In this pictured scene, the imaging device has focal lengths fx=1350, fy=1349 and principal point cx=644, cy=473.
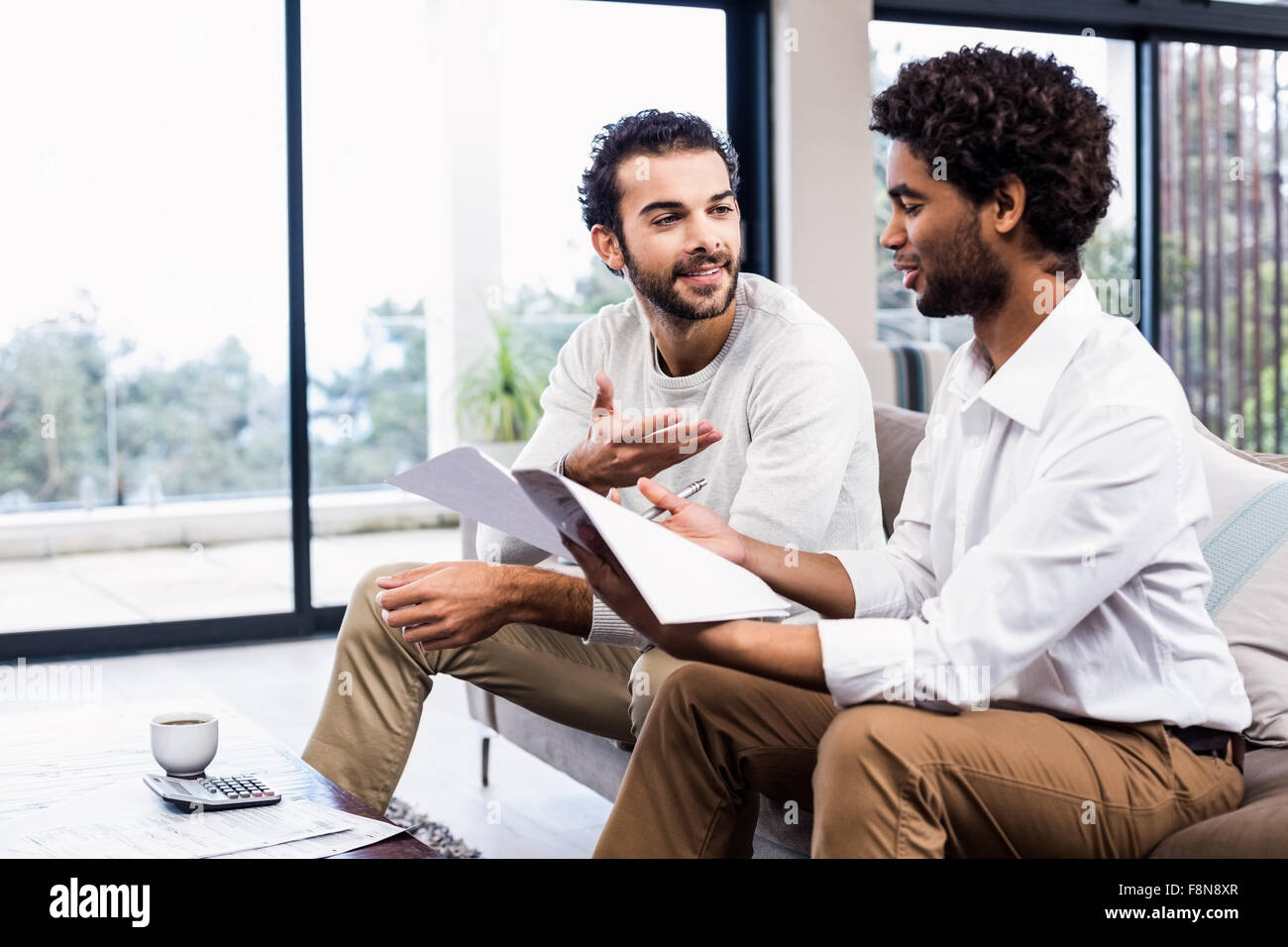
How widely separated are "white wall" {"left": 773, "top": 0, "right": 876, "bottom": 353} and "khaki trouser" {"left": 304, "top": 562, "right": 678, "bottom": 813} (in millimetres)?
2755

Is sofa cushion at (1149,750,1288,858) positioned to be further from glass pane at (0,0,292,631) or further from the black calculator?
glass pane at (0,0,292,631)

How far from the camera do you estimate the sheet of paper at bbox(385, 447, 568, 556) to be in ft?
4.30

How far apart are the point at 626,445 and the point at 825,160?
3.11 metres

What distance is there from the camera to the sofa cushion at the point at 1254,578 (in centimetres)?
156

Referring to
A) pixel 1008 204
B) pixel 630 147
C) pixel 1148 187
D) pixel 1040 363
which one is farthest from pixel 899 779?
pixel 1148 187

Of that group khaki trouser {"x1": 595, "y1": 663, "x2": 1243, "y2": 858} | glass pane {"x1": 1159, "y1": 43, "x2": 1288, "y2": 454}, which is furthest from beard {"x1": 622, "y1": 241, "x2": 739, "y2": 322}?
glass pane {"x1": 1159, "y1": 43, "x2": 1288, "y2": 454}

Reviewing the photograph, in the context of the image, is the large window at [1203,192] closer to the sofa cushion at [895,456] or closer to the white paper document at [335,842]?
the sofa cushion at [895,456]

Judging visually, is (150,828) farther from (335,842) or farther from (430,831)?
(430,831)

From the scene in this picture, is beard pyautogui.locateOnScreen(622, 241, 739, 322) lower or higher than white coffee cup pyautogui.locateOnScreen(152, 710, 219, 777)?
higher

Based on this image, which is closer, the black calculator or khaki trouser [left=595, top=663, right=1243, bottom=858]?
khaki trouser [left=595, top=663, right=1243, bottom=858]

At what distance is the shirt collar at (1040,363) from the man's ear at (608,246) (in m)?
0.95

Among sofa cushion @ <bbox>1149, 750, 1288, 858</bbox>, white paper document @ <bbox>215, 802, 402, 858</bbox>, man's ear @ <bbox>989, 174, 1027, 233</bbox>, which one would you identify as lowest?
white paper document @ <bbox>215, 802, 402, 858</bbox>

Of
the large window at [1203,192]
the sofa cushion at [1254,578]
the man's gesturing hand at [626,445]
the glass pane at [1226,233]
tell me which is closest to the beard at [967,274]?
the man's gesturing hand at [626,445]
